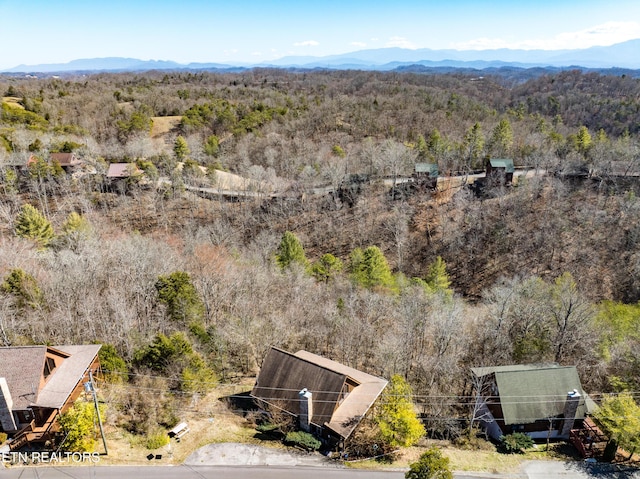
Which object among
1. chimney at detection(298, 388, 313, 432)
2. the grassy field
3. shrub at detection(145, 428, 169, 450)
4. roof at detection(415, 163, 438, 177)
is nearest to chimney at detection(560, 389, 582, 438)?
the grassy field

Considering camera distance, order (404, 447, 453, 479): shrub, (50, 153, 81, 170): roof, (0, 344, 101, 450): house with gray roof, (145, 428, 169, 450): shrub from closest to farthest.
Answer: (404, 447, 453, 479): shrub, (0, 344, 101, 450): house with gray roof, (145, 428, 169, 450): shrub, (50, 153, 81, 170): roof

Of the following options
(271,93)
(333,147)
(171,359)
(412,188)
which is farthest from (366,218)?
(271,93)

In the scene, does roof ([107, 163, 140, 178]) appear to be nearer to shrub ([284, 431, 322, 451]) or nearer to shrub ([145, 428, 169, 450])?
shrub ([145, 428, 169, 450])

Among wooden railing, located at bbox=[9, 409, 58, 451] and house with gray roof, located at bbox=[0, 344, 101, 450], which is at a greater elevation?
house with gray roof, located at bbox=[0, 344, 101, 450]

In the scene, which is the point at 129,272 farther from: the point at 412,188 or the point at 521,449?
the point at 412,188

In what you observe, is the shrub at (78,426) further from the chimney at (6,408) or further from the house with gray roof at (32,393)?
the chimney at (6,408)

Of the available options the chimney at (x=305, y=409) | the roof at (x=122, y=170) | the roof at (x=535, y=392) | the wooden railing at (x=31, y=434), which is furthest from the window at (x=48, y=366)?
the roof at (x=122, y=170)
